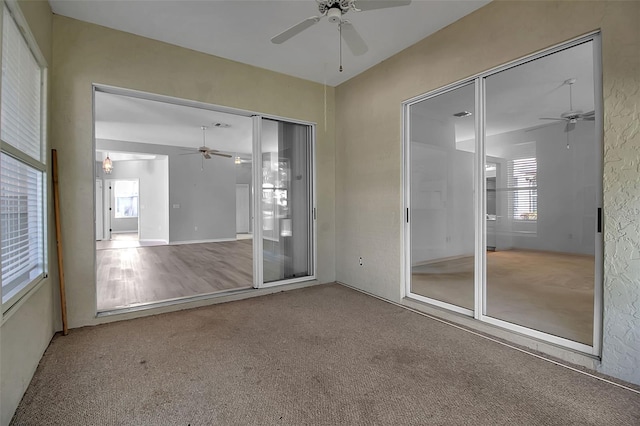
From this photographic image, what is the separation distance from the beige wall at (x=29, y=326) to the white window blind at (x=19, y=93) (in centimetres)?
21

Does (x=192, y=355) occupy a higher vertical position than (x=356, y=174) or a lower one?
lower

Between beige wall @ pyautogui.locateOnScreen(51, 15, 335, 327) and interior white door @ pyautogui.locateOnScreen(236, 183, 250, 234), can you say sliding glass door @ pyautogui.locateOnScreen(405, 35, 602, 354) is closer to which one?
beige wall @ pyautogui.locateOnScreen(51, 15, 335, 327)

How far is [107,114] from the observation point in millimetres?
5672

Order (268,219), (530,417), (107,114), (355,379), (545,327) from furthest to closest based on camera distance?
(107,114)
(268,219)
(545,327)
(355,379)
(530,417)

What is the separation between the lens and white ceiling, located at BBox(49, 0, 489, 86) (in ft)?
8.82

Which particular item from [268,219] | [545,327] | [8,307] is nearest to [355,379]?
[545,327]

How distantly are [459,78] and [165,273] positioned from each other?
5.14 metres

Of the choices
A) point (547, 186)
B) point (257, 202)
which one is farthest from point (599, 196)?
point (257, 202)

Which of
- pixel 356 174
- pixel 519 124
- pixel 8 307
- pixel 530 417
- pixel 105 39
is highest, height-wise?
pixel 105 39

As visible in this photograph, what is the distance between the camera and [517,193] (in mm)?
2783

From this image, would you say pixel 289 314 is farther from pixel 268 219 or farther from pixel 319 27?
pixel 319 27

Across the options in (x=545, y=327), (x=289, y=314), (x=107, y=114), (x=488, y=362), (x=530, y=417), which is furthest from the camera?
(x=107, y=114)

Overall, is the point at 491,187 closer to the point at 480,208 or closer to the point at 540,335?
the point at 480,208

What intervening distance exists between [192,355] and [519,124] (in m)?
3.47
